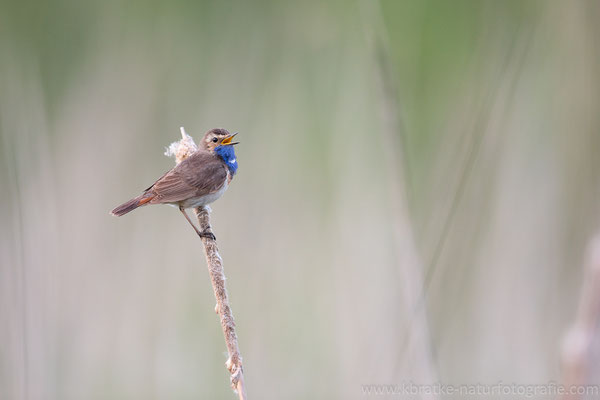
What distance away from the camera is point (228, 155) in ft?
14.8

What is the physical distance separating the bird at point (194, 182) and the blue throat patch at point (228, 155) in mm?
13

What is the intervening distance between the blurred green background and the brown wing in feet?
2.44

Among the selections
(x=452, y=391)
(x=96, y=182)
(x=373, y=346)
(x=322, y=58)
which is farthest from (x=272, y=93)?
(x=452, y=391)

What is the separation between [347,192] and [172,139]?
65.1 inches

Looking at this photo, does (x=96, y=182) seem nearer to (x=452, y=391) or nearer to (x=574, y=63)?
(x=452, y=391)

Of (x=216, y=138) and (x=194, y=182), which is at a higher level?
(x=216, y=138)

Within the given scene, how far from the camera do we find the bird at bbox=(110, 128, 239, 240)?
379 cm

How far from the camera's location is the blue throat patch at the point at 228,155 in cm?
441

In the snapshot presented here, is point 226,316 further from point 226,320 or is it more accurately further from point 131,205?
point 131,205

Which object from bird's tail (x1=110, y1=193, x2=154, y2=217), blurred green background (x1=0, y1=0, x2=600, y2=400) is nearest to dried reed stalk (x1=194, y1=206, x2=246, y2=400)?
bird's tail (x1=110, y1=193, x2=154, y2=217)

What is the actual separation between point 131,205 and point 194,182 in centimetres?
41

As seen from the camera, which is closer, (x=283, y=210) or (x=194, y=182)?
(x=194, y=182)

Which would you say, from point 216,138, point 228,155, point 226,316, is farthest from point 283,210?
point 226,316

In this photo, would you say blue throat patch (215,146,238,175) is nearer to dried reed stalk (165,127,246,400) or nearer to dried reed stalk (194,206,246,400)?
dried reed stalk (165,127,246,400)
